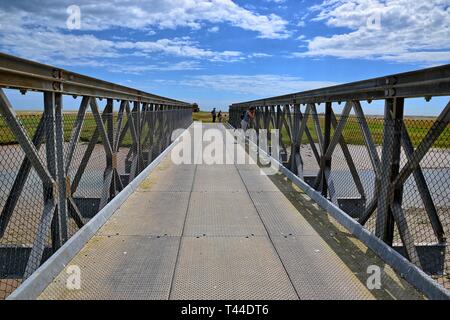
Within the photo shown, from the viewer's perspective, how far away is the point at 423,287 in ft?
10.5

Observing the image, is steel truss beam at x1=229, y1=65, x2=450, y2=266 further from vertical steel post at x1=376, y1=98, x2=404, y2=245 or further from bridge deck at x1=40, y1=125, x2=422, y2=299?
bridge deck at x1=40, y1=125, x2=422, y2=299

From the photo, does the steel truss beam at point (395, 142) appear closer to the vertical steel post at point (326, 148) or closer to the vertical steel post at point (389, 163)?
the vertical steel post at point (389, 163)

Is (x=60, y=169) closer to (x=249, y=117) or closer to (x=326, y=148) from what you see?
(x=326, y=148)

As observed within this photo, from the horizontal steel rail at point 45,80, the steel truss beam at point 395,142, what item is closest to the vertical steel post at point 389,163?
the steel truss beam at point 395,142

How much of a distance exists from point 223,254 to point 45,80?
2214 millimetres

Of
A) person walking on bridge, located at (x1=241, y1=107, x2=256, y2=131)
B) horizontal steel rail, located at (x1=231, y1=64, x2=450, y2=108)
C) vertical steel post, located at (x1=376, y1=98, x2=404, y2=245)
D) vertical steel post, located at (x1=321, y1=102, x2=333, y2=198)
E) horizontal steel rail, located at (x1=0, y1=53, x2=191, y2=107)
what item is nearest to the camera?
horizontal steel rail, located at (x1=0, y1=53, x2=191, y2=107)

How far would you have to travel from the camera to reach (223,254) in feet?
13.1

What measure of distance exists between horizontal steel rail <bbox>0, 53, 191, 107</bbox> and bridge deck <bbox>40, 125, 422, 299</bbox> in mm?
1521

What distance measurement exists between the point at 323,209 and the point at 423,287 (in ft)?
8.28

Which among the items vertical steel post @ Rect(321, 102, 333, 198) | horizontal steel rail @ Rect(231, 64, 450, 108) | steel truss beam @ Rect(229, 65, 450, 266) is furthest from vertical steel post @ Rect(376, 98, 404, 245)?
vertical steel post @ Rect(321, 102, 333, 198)

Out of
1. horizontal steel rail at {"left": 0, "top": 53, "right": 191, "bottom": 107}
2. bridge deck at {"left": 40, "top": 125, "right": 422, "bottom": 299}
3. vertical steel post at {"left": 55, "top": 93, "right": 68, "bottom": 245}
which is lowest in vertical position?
bridge deck at {"left": 40, "top": 125, "right": 422, "bottom": 299}

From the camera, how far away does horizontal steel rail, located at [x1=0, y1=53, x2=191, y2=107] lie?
9.87 ft
